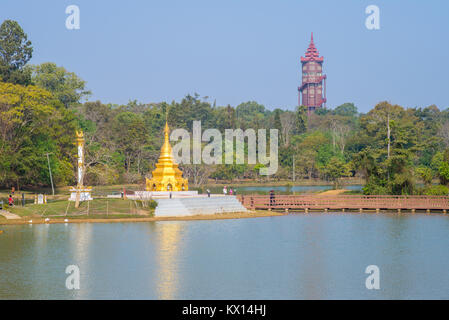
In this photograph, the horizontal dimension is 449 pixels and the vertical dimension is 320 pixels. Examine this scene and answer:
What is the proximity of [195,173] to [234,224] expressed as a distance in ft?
149

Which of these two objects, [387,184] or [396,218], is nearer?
[396,218]

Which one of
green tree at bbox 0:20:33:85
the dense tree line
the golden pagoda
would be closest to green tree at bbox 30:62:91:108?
the dense tree line

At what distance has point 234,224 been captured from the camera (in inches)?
1706

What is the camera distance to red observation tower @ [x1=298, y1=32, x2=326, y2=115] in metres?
177

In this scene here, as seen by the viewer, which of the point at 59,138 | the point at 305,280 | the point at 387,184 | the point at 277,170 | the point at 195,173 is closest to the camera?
the point at 305,280

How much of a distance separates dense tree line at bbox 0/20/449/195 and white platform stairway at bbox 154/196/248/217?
637 cm

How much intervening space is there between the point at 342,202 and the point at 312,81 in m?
133

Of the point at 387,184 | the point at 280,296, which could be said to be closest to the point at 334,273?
the point at 280,296

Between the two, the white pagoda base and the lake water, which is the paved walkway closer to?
the lake water

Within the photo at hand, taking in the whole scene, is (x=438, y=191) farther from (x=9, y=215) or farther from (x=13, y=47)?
(x=13, y=47)

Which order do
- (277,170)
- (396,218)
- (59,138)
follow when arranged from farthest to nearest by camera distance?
1. (277,170)
2. (59,138)
3. (396,218)

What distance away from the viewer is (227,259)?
99.8 ft

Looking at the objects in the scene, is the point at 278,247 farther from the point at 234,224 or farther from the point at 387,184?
the point at 387,184

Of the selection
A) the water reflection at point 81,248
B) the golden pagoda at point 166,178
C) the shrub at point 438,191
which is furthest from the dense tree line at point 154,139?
the water reflection at point 81,248
